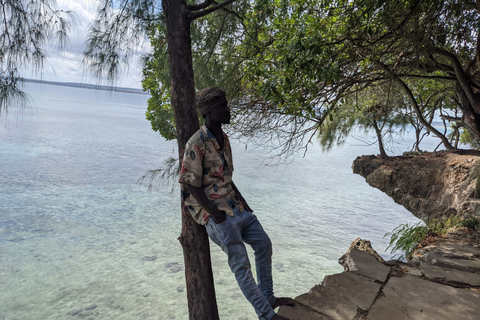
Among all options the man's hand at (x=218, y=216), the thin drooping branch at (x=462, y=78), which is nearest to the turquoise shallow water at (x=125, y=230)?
the man's hand at (x=218, y=216)

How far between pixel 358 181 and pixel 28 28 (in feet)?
66.0

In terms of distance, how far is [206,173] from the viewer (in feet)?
7.25

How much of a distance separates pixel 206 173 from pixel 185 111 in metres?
0.71

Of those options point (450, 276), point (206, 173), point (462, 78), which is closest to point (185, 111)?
point (206, 173)

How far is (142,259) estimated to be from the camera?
9062 mm

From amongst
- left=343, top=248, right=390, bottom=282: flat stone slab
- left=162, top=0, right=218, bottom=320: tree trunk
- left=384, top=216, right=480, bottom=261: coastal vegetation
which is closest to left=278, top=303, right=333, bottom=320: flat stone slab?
left=162, top=0, right=218, bottom=320: tree trunk

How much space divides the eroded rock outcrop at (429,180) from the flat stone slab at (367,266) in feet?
12.6

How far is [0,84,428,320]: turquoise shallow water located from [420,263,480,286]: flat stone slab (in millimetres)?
3256

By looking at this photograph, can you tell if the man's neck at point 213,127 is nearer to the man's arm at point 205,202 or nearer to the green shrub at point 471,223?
the man's arm at point 205,202

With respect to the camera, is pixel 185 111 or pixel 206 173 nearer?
pixel 206 173

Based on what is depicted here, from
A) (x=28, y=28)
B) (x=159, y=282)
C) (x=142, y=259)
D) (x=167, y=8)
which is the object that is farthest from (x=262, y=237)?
(x=142, y=259)

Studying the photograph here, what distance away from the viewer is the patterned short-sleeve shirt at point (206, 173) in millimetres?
2131

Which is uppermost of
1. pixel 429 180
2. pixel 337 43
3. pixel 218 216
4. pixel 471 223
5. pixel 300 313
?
pixel 337 43

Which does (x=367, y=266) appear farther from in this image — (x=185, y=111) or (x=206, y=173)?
(x=185, y=111)
